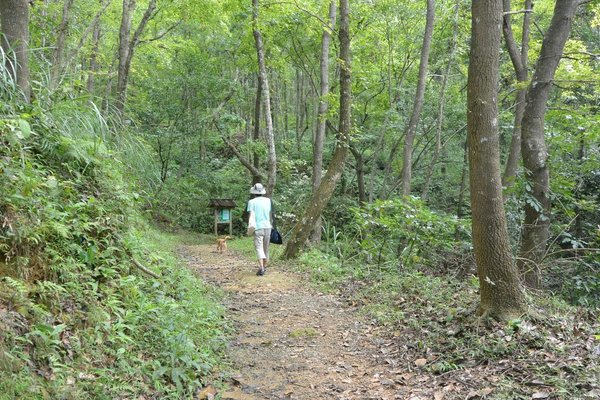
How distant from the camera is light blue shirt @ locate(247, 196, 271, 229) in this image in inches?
344

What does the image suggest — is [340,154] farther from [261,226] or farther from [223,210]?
[223,210]

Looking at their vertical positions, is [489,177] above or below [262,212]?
above

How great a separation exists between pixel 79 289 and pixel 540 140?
685 centimetres

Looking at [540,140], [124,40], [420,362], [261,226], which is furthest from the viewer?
[124,40]

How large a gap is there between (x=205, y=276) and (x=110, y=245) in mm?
4555

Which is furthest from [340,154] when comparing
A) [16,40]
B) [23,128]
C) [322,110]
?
[23,128]

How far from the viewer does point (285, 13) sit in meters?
13.7

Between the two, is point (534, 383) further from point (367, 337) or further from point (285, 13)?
point (285, 13)

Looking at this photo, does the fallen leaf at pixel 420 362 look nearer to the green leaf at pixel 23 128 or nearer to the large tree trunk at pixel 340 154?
the green leaf at pixel 23 128

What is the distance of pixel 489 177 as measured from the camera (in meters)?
Answer: 4.67

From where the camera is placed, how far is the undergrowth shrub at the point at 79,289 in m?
2.83

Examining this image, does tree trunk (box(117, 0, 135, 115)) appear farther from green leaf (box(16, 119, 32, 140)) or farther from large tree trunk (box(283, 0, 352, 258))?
green leaf (box(16, 119, 32, 140))

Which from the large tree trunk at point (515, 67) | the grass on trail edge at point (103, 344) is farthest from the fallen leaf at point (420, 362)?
the large tree trunk at point (515, 67)

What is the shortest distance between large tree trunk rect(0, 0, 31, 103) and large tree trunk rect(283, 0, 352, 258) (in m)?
6.34
